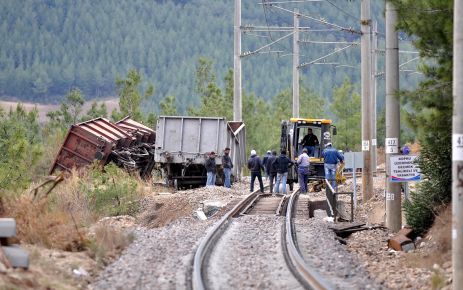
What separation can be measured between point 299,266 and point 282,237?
175 inches

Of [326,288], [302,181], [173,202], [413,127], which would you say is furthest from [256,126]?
[326,288]

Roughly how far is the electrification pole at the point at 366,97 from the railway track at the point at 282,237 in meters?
2.05

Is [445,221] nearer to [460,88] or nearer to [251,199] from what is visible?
[460,88]

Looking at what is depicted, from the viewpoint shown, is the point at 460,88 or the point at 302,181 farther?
the point at 302,181

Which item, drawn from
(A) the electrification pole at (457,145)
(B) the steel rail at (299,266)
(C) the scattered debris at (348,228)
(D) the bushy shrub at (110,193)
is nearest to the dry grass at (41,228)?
(B) the steel rail at (299,266)

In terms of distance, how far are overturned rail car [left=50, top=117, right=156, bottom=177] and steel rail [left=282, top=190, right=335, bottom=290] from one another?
57.1 ft

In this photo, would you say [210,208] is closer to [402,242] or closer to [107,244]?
[402,242]

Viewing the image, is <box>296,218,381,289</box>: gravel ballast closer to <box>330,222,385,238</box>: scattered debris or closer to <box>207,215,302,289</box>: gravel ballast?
<box>330,222,385,238</box>: scattered debris

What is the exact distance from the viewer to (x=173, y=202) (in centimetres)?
2961

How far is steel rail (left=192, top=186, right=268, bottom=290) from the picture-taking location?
1350cm

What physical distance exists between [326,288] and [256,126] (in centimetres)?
8139

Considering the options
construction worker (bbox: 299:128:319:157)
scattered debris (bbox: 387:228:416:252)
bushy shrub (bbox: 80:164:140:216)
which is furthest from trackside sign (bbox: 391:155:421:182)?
construction worker (bbox: 299:128:319:157)

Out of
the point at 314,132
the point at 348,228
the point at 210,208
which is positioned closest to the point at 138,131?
the point at 314,132

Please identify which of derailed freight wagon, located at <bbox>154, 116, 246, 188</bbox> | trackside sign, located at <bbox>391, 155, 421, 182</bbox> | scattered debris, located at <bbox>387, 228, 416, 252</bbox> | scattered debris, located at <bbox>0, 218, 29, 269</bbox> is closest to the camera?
scattered debris, located at <bbox>0, 218, 29, 269</bbox>
